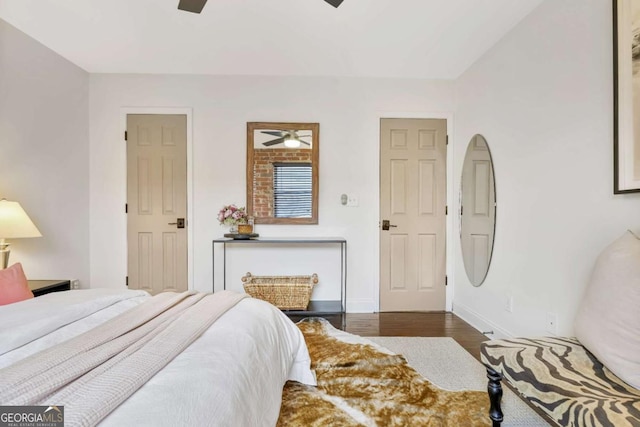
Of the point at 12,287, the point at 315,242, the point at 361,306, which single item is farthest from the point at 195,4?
the point at 361,306

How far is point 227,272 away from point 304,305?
96cm

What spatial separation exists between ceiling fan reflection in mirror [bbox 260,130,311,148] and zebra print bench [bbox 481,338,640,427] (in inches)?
98.5

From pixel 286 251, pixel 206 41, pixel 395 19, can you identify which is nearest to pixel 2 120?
pixel 206 41

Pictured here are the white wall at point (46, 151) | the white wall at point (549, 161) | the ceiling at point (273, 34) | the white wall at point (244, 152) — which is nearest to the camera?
the white wall at point (549, 161)

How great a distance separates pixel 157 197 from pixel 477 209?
10.9 feet

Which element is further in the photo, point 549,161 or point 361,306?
point 361,306

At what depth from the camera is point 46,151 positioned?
8.66 ft

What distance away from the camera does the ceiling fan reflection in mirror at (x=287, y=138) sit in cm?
316

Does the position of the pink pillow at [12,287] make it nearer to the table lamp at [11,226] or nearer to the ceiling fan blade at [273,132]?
the table lamp at [11,226]

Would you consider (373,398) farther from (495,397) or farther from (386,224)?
(386,224)

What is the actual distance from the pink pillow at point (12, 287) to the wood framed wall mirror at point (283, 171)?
6.12 ft

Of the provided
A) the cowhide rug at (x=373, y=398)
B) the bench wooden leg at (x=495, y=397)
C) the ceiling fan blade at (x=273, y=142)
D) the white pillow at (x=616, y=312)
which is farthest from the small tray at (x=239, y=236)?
the white pillow at (x=616, y=312)

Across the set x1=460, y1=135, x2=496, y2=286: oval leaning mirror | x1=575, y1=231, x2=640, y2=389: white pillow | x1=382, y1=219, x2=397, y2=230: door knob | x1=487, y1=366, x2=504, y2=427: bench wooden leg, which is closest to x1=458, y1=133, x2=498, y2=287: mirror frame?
x1=460, y1=135, x2=496, y2=286: oval leaning mirror

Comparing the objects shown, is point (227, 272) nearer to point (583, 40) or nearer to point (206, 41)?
point (206, 41)
